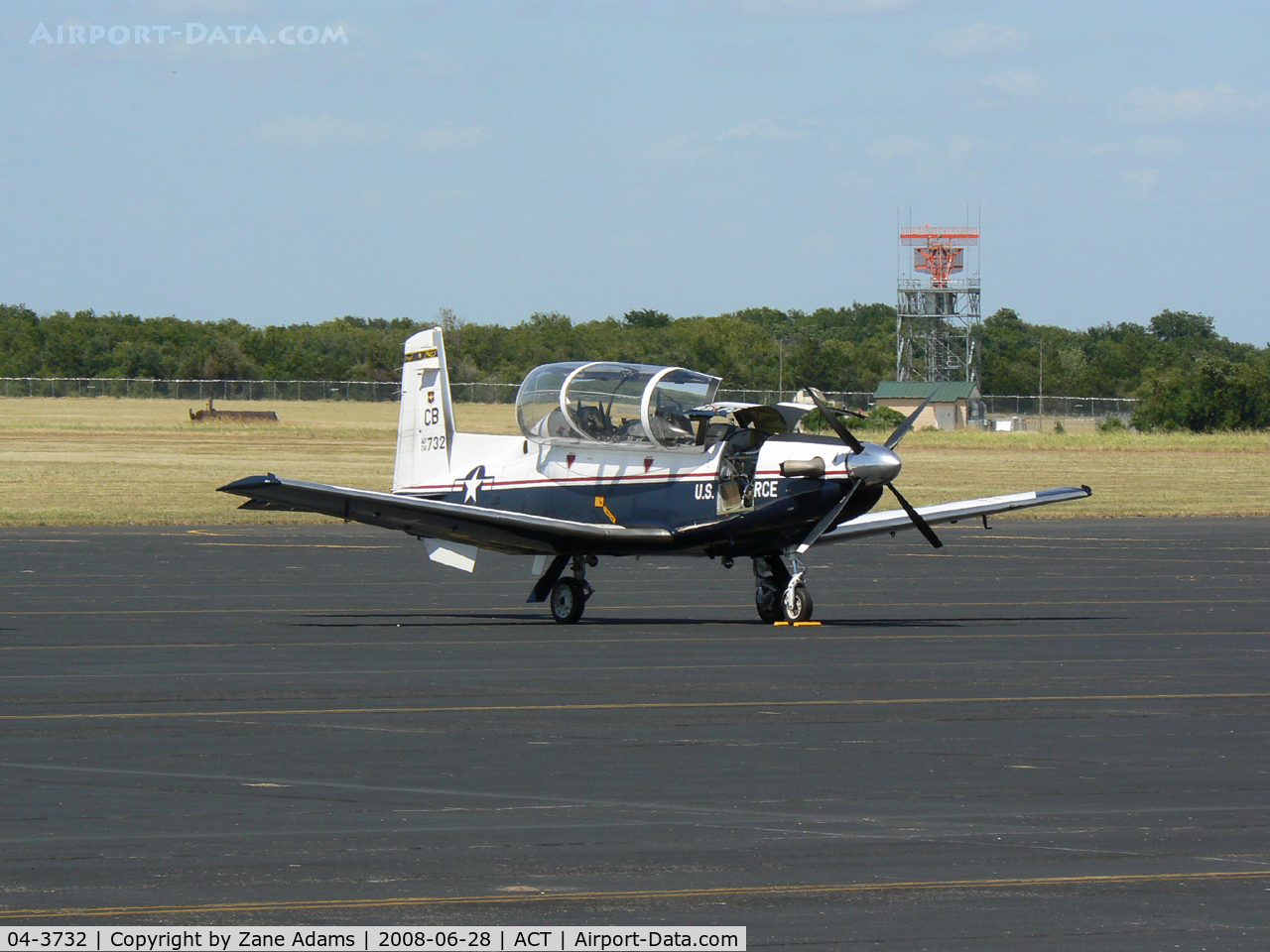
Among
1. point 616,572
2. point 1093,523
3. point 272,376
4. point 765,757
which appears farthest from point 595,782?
point 272,376

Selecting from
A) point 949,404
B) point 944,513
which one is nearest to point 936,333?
point 949,404

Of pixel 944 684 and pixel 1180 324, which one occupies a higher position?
pixel 1180 324

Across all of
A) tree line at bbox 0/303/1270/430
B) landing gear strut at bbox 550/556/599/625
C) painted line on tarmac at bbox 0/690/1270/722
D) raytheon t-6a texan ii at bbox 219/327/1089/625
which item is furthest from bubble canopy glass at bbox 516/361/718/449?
tree line at bbox 0/303/1270/430

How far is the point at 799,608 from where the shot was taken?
704 inches

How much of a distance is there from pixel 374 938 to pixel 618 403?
42.1 feet

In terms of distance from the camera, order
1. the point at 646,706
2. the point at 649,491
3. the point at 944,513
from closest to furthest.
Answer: the point at 646,706
the point at 649,491
the point at 944,513

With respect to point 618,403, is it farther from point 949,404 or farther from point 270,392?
point 270,392

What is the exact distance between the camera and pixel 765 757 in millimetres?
9875

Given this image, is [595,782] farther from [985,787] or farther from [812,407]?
[812,407]

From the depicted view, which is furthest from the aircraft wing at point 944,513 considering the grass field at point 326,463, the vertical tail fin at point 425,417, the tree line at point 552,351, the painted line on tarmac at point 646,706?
the tree line at point 552,351

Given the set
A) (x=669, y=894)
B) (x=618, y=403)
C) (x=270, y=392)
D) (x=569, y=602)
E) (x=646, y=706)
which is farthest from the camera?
(x=270, y=392)

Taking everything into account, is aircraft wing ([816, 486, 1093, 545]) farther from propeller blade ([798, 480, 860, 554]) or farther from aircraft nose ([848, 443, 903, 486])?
aircraft nose ([848, 443, 903, 486])

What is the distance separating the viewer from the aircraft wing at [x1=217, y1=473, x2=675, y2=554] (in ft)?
57.9

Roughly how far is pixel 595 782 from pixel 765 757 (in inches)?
50.9
